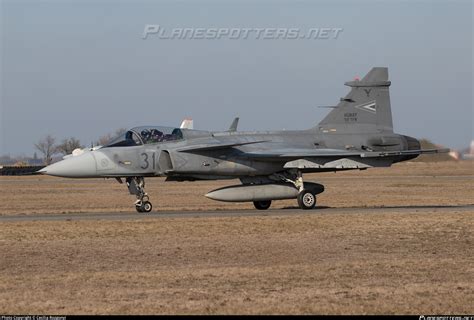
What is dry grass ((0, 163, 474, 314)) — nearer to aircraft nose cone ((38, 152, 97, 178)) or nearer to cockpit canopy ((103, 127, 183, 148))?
aircraft nose cone ((38, 152, 97, 178))

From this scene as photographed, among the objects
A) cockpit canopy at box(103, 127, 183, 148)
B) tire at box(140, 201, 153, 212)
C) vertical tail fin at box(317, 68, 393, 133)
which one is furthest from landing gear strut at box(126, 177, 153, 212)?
vertical tail fin at box(317, 68, 393, 133)

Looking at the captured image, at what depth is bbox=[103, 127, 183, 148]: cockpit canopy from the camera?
2488 centimetres

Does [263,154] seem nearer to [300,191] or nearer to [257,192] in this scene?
[257,192]

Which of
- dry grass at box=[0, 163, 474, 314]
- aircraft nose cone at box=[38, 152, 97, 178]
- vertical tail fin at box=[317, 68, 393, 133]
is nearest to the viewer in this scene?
dry grass at box=[0, 163, 474, 314]

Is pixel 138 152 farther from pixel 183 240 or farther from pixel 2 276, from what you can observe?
pixel 2 276

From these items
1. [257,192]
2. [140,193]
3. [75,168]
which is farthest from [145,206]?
[257,192]

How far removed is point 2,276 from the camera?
12.8 meters

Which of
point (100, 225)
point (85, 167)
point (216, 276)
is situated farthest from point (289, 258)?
point (85, 167)

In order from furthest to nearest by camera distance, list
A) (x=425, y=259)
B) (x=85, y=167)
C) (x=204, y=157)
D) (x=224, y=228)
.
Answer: (x=204, y=157) < (x=85, y=167) < (x=224, y=228) < (x=425, y=259)

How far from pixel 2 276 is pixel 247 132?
50.6ft

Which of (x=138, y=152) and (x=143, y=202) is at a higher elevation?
(x=138, y=152)

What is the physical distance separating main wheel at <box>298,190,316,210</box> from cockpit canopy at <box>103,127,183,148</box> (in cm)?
428

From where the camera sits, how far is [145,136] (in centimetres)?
2511

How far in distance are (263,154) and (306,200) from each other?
2.02 m
